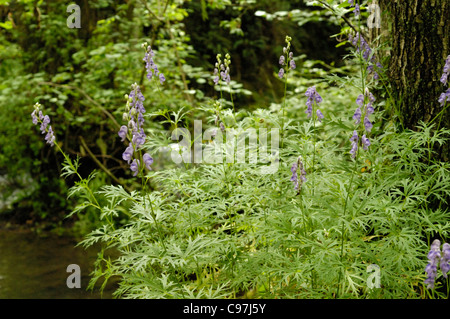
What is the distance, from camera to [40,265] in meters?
5.72

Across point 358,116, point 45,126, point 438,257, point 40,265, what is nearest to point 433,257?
point 438,257

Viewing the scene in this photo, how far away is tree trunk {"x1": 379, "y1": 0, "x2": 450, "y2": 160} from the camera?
2459mm

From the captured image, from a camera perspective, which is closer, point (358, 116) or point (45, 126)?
point (358, 116)

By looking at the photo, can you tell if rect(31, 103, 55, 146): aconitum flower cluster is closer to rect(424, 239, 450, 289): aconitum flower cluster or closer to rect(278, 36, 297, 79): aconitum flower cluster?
rect(278, 36, 297, 79): aconitum flower cluster

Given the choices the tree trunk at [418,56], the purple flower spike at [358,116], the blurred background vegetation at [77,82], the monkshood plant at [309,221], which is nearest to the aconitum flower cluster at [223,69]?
the monkshood plant at [309,221]

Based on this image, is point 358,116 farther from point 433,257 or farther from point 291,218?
→ point 433,257

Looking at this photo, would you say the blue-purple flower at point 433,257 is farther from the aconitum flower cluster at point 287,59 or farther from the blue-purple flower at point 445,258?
the aconitum flower cluster at point 287,59

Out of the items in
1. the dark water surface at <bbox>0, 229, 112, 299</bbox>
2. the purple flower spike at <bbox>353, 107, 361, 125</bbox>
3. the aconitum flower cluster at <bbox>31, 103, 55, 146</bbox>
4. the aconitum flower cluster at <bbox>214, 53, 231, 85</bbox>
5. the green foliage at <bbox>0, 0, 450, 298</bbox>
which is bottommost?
the dark water surface at <bbox>0, 229, 112, 299</bbox>

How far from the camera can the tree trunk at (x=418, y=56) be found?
2.46m

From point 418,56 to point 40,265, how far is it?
17.0 feet

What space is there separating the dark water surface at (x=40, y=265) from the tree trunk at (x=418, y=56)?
380cm

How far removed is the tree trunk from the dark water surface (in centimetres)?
380

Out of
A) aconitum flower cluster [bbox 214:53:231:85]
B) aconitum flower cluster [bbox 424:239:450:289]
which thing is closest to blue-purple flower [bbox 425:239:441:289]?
aconitum flower cluster [bbox 424:239:450:289]

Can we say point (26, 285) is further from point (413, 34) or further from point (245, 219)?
point (413, 34)
